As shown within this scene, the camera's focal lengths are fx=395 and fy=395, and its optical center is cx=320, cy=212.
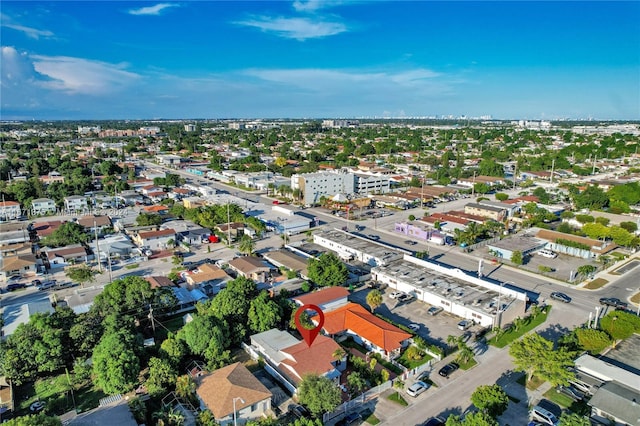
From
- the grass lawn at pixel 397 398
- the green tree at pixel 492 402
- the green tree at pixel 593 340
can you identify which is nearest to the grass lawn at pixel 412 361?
the grass lawn at pixel 397 398

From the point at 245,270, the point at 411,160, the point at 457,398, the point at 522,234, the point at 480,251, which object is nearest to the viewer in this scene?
the point at 457,398

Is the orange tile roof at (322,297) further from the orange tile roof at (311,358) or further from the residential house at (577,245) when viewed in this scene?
the residential house at (577,245)

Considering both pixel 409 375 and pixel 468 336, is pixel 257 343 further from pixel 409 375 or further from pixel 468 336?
pixel 468 336

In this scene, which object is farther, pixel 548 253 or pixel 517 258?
pixel 548 253

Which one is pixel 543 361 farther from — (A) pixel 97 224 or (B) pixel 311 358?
(A) pixel 97 224

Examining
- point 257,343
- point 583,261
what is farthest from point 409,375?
point 583,261

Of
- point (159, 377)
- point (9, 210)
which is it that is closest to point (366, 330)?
point (159, 377)
